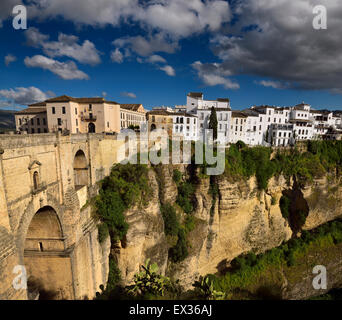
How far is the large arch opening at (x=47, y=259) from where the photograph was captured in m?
12.0

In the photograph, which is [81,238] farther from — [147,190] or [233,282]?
[233,282]

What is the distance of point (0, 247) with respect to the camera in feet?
25.2

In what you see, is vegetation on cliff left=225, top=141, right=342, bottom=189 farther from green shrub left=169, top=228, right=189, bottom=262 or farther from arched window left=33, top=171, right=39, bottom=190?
arched window left=33, top=171, right=39, bottom=190

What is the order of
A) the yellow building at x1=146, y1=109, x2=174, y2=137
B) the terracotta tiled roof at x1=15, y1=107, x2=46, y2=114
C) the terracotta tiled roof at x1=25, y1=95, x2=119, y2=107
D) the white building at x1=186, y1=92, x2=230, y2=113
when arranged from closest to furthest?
the terracotta tiled roof at x1=25, y1=95, x2=119, y2=107 → the terracotta tiled roof at x1=15, y1=107, x2=46, y2=114 → the yellow building at x1=146, y1=109, x2=174, y2=137 → the white building at x1=186, y1=92, x2=230, y2=113

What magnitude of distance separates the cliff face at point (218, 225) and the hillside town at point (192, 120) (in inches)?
382

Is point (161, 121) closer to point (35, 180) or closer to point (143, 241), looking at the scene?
point (143, 241)

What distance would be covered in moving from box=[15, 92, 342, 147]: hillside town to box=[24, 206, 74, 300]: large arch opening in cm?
1222

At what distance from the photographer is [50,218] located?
1204 cm

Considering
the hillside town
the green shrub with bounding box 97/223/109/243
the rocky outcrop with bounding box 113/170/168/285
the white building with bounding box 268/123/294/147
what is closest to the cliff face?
the rocky outcrop with bounding box 113/170/168/285

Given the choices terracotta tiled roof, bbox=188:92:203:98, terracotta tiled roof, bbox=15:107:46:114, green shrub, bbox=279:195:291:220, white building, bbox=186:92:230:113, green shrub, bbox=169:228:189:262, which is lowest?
green shrub, bbox=169:228:189:262

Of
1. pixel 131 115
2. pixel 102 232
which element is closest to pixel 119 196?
pixel 102 232

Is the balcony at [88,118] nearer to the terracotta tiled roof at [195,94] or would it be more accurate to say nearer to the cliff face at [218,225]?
the cliff face at [218,225]

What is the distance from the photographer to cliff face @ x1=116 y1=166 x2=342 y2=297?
1677 cm
